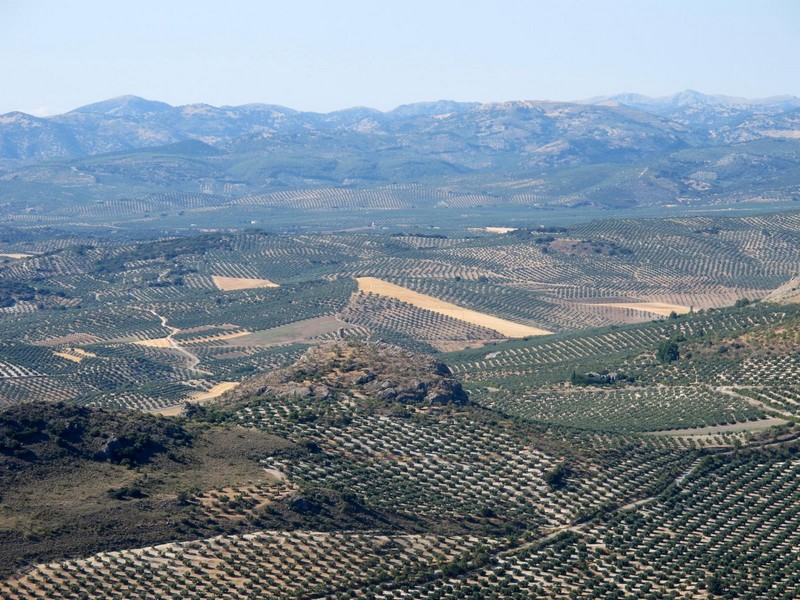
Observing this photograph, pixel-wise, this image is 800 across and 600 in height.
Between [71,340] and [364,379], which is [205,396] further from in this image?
[71,340]

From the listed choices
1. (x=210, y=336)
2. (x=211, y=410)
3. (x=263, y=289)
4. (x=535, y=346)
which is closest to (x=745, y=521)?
(x=211, y=410)

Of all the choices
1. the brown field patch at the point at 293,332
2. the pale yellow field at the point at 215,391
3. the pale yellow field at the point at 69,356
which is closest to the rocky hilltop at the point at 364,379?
the pale yellow field at the point at 215,391

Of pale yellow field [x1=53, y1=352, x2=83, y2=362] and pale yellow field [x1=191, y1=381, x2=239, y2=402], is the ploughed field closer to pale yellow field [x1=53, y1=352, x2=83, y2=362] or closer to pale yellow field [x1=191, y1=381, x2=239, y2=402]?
pale yellow field [x1=191, y1=381, x2=239, y2=402]

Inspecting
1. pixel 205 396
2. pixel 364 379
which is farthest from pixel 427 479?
pixel 205 396

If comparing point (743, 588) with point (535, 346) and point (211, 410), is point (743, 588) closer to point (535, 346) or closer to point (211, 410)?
point (211, 410)

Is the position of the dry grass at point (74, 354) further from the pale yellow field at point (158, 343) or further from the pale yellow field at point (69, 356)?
the pale yellow field at point (158, 343)

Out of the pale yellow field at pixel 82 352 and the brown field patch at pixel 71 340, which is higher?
the brown field patch at pixel 71 340
